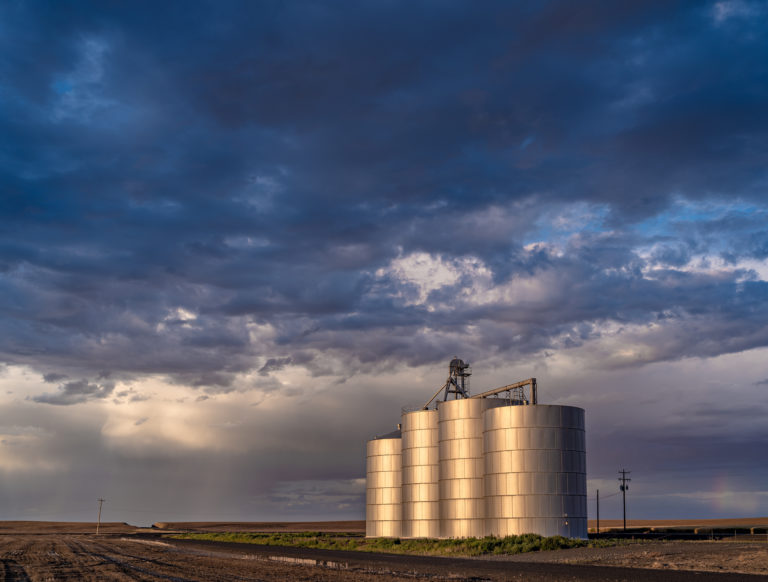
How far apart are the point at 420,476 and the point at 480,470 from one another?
950 centimetres

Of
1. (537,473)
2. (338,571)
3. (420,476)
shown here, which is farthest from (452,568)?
(420,476)

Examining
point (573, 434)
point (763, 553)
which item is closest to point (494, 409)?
point (573, 434)

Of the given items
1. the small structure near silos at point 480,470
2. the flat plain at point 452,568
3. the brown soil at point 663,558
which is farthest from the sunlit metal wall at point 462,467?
the flat plain at point 452,568

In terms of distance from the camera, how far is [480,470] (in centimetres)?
7131

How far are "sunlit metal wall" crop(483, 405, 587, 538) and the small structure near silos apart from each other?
3.3 inches

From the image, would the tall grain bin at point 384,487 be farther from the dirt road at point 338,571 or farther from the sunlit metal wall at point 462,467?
→ the dirt road at point 338,571

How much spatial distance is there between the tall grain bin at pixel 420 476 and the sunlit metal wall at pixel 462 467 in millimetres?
2725

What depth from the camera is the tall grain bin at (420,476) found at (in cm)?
7662

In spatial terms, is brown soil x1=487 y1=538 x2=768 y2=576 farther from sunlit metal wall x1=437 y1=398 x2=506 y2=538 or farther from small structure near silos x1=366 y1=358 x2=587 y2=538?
sunlit metal wall x1=437 y1=398 x2=506 y2=538

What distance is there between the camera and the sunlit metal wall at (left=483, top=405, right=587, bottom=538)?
2505 inches

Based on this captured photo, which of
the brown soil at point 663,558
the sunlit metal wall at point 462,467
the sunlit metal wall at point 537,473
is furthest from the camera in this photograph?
the sunlit metal wall at point 462,467

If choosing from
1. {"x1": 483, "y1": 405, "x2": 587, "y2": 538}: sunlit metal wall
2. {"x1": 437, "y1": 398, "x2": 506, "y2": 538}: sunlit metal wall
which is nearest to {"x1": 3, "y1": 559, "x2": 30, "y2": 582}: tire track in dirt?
{"x1": 483, "y1": 405, "x2": 587, "y2": 538}: sunlit metal wall

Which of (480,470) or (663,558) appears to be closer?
(663,558)

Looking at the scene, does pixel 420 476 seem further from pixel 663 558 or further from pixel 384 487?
pixel 663 558
